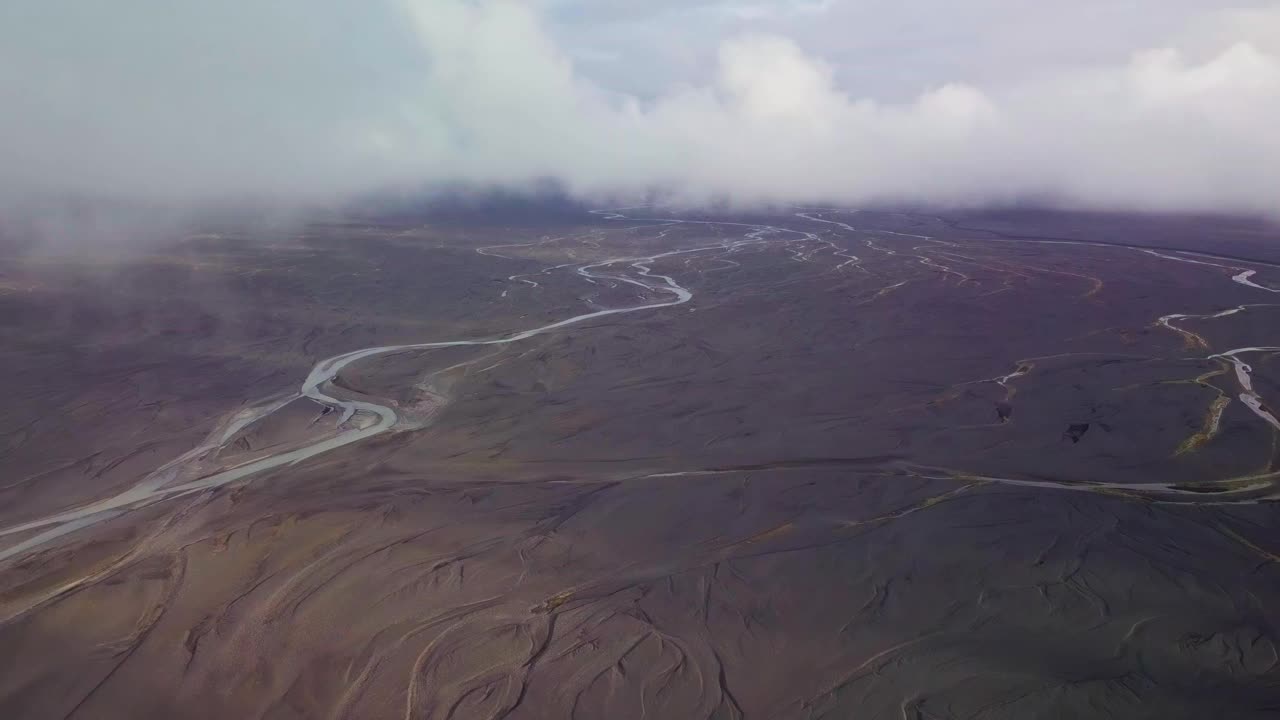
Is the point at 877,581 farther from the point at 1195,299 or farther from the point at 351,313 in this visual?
the point at 1195,299

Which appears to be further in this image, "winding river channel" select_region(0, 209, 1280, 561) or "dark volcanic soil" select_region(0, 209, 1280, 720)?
"winding river channel" select_region(0, 209, 1280, 561)

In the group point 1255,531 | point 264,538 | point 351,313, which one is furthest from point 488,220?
point 1255,531

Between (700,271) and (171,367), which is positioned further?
(700,271)

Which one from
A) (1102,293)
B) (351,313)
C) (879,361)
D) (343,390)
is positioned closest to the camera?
(343,390)

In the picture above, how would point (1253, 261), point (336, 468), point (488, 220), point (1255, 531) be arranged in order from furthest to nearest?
point (488, 220) < point (1253, 261) < point (336, 468) < point (1255, 531)

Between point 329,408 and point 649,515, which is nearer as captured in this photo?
point 649,515

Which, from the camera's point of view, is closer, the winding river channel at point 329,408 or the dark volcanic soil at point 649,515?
the dark volcanic soil at point 649,515

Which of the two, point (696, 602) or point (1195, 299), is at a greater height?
point (1195, 299)

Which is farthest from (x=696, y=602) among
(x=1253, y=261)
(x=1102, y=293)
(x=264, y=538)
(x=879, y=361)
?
(x=1253, y=261)
